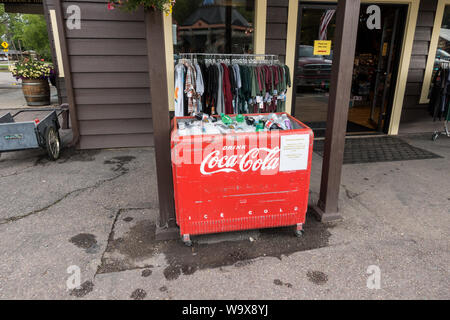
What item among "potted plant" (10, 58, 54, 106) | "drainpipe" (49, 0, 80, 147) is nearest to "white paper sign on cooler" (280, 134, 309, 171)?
"drainpipe" (49, 0, 80, 147)

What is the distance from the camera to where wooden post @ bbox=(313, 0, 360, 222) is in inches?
109

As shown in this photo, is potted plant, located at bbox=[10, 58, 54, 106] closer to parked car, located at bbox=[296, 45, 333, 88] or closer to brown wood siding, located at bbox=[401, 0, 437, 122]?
parked car, located at bbox=[296, 45, 333, 88]

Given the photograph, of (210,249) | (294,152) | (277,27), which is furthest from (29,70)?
(294,152)

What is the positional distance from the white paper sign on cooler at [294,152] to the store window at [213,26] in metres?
3.20

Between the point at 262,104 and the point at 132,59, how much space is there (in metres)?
2.38

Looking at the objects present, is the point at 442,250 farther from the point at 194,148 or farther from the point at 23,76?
the point at 23,76

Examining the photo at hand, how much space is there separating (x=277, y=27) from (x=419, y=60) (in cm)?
306

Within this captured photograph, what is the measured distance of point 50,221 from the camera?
3230mm

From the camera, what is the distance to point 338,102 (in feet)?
9.80

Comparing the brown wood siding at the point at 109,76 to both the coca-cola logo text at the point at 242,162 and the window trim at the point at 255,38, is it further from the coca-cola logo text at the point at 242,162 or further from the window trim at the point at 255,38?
the coca-cola logo text at the point at 242,162

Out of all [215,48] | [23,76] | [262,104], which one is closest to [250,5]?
[215,48]

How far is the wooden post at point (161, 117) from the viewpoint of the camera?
249 cm

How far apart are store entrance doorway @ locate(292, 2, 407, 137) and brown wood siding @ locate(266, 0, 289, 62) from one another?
291 millimetres

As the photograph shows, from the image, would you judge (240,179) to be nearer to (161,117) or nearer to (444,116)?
(161,117)
